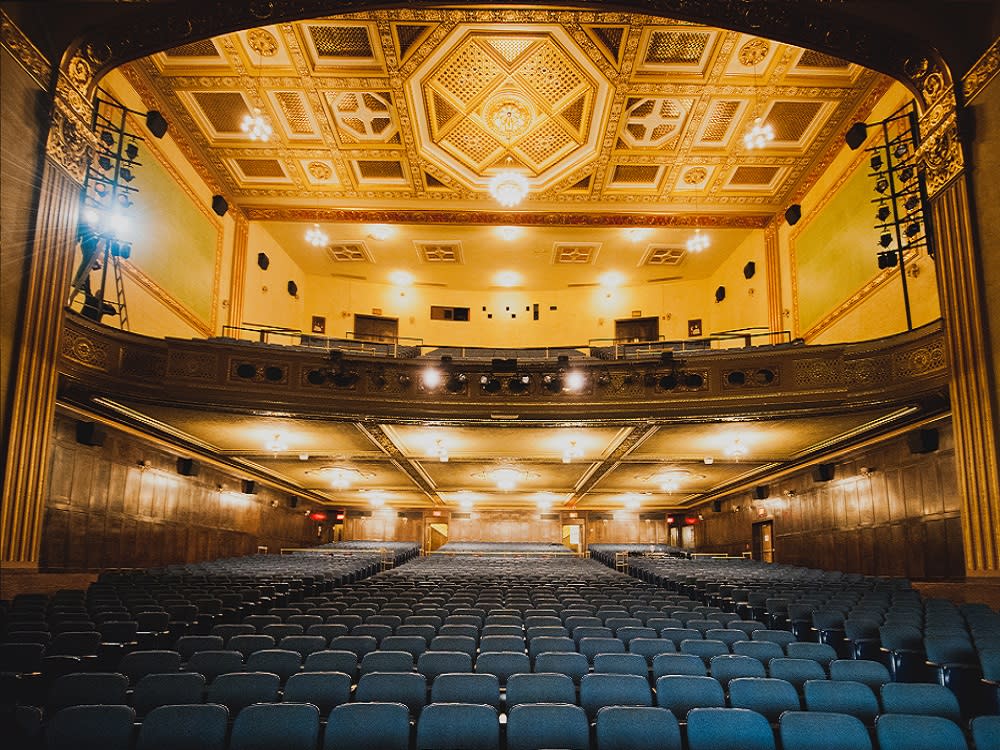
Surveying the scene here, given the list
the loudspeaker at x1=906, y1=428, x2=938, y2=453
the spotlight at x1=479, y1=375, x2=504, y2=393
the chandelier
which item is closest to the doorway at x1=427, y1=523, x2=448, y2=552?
the chandelier

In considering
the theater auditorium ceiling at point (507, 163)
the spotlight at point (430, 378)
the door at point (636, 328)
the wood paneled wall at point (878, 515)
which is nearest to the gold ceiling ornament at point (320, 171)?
the theater auditorium ceiling at point (507, 163)

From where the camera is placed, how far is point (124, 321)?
1175 centimetres

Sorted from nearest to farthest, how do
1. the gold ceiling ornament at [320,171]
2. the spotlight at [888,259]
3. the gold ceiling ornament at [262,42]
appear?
the spotlight at [888,259] → the gold ceiling ornament at [262,42] → the gold ceiling ornament at [320,171]

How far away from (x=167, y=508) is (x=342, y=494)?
Answer: 30.3 feet

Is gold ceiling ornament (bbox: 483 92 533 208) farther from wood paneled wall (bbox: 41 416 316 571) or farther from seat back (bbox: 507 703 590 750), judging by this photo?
seat back (bbox: 507 703 590 750)

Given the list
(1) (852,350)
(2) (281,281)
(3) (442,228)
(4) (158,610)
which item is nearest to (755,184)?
(1) (852,350)

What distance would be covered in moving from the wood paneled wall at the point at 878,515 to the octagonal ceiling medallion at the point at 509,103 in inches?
361

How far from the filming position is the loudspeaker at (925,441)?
1111 cm

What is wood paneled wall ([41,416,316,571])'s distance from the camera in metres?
11.5

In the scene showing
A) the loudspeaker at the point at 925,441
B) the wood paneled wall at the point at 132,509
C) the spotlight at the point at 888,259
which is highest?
the spotlight at the point at 888,259

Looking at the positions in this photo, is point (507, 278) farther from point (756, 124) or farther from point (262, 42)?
point (262, 42)

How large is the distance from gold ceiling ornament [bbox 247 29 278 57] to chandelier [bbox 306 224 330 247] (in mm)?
5937

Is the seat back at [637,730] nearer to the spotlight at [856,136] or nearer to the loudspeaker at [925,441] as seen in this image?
the loudspeaker at [925,441]

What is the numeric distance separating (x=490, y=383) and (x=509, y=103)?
20.4 ft
